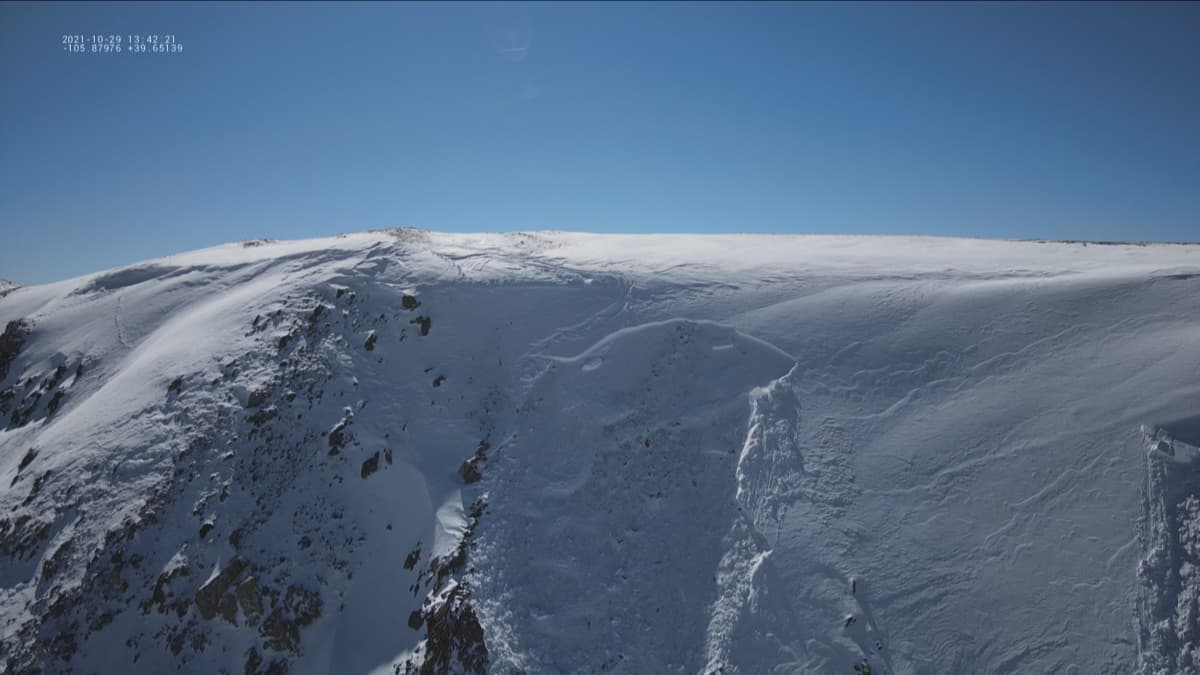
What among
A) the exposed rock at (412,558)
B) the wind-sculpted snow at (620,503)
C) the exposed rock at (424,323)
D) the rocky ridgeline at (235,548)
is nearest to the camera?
the wind-sculpted snow at (620,503)

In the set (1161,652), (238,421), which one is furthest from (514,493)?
(1161,652)

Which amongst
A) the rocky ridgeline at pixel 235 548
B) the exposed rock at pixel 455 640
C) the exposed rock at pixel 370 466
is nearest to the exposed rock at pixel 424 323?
the rocky ridgeline at pixel 235 548

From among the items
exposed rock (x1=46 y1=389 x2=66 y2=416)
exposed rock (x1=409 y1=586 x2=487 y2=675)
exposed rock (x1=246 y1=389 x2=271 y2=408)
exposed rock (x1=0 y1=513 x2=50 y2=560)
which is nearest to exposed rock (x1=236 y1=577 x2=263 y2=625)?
exposed rock (x1=409 y1=586 x2=487 y2=675)

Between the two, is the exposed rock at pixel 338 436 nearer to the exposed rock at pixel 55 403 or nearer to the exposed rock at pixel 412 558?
the exposed rock at pixel 412 558

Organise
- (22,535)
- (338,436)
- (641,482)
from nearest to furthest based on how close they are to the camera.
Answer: (641,482) < (22,535) < (338,436)

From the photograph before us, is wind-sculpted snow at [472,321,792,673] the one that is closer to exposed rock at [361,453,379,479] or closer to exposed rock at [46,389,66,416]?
exposed rock at [361,453,379,479]

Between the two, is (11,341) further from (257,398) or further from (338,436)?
(338,436)

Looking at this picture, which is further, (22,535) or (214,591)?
(22,535)

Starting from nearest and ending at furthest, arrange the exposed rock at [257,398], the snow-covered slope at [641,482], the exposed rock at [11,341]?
the snow-covered slope at [641,482]
the exposed rock at [257,398]
the exposed rock at [11,341]

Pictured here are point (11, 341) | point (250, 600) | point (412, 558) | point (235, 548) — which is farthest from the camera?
point (11, 341)

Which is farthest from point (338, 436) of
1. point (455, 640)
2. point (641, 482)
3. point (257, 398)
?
point (641, 482)
